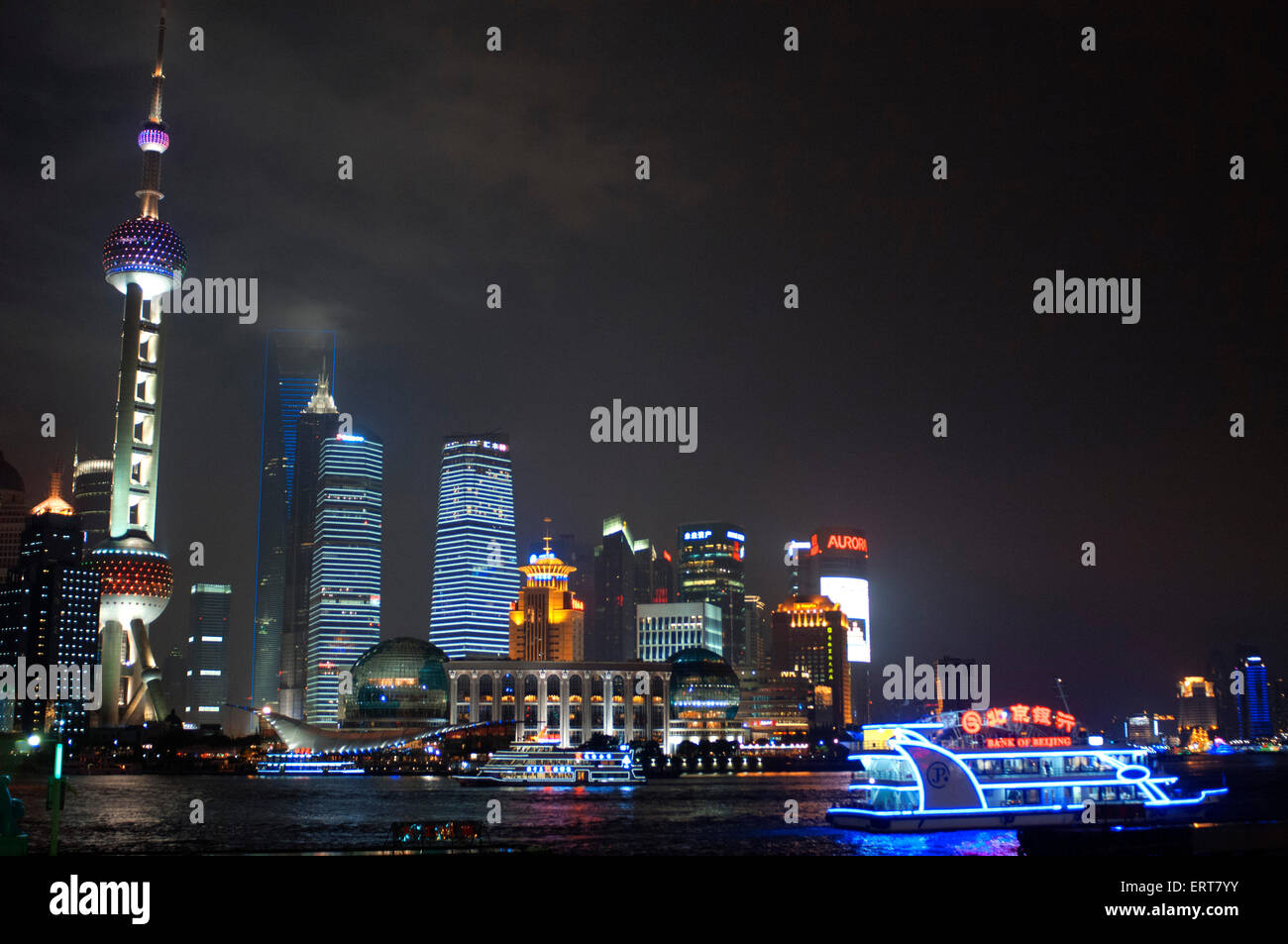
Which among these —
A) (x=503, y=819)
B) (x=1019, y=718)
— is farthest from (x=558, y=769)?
(x=1019, y=718)

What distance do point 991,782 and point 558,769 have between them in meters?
99.7

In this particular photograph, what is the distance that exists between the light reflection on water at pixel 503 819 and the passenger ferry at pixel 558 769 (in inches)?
151

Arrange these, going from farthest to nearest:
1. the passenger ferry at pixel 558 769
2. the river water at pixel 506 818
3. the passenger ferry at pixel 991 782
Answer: the passenger ferry at pixel 558 769
the passenger ferry at pixel 991 782
the river water at pixel 506 818

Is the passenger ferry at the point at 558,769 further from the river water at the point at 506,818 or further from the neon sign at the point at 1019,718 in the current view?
the neon sign at the point at 1019,718

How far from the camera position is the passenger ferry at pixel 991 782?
77500mm

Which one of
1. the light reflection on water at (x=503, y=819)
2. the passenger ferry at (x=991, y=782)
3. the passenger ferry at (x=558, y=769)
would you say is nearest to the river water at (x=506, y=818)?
the light reflection on water at (x=503, y=819)

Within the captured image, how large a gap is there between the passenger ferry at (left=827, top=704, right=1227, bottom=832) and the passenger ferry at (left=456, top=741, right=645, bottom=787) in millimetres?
88863

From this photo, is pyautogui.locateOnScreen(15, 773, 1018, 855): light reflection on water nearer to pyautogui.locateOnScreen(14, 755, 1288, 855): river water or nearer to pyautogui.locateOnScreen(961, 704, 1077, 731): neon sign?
pyautogui.locateOnScreen(14, 755, 1288, 855): river water

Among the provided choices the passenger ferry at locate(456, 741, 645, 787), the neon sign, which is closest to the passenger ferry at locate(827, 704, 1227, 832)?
the neon sign

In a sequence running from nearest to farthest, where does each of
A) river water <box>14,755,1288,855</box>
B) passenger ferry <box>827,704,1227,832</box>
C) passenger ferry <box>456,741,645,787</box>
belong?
1. river water <box>14,755,1288,855</box>
2. passenger ferry <box>827,704,1227,832</box>
3. passenger ferry <box>456,741,645,787</box>

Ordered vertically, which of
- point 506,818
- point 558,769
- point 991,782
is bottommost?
point 558,769

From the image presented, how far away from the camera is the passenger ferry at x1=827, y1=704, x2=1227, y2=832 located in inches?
3051

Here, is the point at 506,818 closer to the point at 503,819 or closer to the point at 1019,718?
the point at 503,819

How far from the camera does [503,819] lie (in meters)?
98.8
